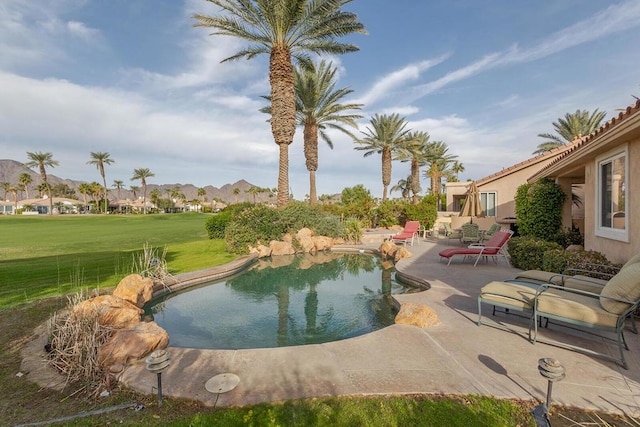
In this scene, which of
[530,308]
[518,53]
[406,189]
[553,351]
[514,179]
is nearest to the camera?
[553,351]

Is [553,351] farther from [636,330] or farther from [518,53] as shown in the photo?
[518,53]

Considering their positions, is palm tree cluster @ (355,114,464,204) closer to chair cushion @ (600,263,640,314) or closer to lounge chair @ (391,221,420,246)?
lounge chair @ (391,221,420,246)

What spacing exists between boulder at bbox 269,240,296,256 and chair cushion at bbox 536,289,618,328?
10615 millimetres

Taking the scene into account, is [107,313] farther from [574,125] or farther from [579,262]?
[574,125]

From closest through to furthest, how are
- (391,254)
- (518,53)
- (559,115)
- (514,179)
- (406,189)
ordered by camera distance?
1. (391,254)
2. (518,53)
3. (514,179)
4. (559,115)
5. (406,189)

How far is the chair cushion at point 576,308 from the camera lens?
11.2 ft

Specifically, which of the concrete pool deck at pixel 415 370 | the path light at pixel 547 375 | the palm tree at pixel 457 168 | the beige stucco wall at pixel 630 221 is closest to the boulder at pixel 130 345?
the concrete pool deck at pixel 415 370

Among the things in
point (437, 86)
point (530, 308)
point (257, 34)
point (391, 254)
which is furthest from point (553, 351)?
point (437, 86)

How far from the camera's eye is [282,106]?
53.8 feet

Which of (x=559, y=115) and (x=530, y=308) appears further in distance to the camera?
(x=559, y=115)

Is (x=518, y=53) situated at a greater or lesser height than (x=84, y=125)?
greater

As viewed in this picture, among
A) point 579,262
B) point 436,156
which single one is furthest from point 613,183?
point 436,156

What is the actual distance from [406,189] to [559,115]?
28420 millimetres

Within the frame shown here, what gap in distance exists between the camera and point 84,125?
20797 mm
